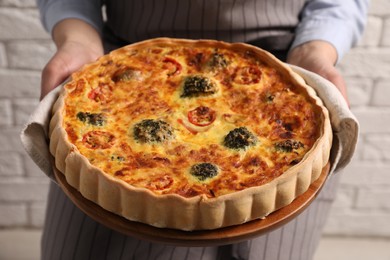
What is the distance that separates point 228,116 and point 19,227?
169cm

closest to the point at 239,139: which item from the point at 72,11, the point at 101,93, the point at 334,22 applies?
the point at 101,93

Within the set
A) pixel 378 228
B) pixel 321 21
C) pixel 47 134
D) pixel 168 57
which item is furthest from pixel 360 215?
pixel 47 134

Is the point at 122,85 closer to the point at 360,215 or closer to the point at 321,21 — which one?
the point at 321,21

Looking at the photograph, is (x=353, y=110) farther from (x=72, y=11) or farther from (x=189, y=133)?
(x=189, y=133)

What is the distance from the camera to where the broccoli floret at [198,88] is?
145cm

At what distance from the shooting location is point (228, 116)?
55.1 inches

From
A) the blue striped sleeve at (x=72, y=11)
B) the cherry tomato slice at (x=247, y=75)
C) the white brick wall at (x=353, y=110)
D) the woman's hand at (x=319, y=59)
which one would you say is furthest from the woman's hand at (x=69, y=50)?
the white brick wall at (x=353, y=110)

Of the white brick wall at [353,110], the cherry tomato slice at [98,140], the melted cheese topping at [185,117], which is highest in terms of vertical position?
the melted cheese topping at [185,117]

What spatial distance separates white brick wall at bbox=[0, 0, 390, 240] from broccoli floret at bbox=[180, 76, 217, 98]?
107 centimetres

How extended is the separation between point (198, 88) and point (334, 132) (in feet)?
0.98

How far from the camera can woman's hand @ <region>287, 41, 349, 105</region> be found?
1.53m

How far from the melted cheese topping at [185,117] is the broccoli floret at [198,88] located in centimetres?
1

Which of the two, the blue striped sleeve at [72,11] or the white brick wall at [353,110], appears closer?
the blue striped sleeve at [72,11]

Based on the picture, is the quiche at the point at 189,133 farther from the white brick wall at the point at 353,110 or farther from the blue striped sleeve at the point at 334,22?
the white brick wall at the point at 353,110
